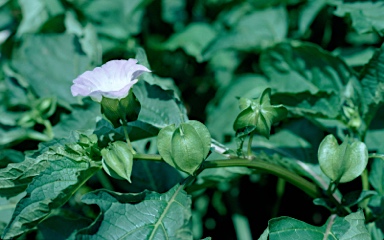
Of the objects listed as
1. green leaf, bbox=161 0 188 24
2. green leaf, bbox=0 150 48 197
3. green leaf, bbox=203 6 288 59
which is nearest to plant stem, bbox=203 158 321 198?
green leaf, bbox=0 150 48 197

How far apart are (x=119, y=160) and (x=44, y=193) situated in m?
0.13

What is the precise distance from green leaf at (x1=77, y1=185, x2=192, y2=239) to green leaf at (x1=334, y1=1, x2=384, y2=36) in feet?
1.74

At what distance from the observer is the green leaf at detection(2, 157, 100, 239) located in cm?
84

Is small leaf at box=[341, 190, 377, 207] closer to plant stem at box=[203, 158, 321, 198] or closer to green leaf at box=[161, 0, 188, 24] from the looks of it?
plant stem at box=[203, 158, 321, 198]

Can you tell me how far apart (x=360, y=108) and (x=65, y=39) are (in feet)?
2.45

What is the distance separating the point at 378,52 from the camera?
1.03 meters

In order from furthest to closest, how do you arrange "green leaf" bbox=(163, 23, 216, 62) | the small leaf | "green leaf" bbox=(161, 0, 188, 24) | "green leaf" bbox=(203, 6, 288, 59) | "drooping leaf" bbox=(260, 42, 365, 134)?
"green leaf" bbox=(161, 0, 188, 24) → "green leaf" bbox=(163, 23, 216, 62) → "green leaf" bbox=(203, 6, 288, 59) → "drooping leaf" bbox=(260, 42, 365, 134) → the small leaf

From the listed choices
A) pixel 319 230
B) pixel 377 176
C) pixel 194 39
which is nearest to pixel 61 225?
pixel 319 230

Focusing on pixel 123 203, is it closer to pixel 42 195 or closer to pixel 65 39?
pixel 42 195

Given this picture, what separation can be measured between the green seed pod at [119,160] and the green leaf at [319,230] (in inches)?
9.0

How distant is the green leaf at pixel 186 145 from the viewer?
807mm

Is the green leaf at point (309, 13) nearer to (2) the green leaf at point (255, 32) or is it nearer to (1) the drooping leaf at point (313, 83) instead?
(2) the green leaf at point (255, 32)

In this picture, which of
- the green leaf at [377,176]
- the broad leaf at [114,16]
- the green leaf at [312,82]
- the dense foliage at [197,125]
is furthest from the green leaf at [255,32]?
the green leaf at [377,176]

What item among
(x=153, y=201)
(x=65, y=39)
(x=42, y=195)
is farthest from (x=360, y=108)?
(x=65, y=39)
